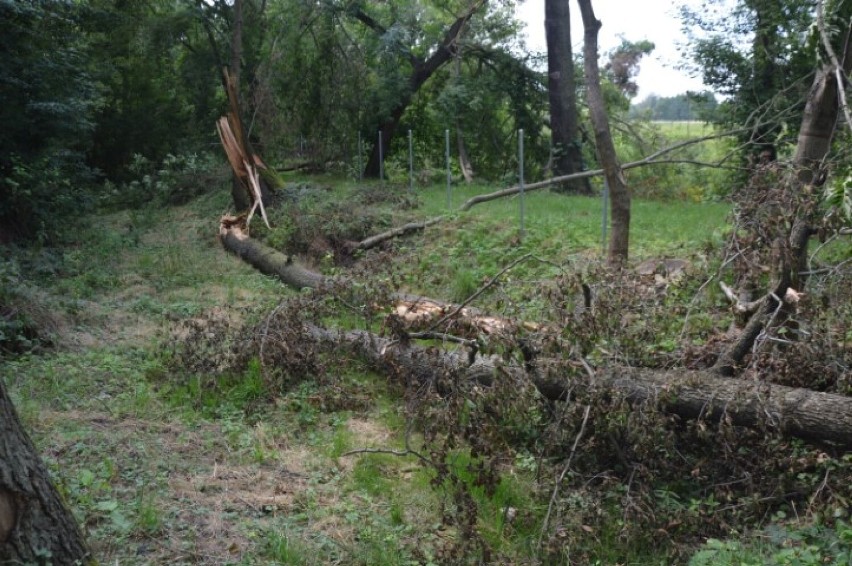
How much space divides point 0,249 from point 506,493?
31.3 feet

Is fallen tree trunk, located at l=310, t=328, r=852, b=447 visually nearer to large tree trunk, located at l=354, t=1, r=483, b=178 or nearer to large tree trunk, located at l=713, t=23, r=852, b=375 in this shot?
large tree trunk, located at l=713, t=23, r=852, b=375

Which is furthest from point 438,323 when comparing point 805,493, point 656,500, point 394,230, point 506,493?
point 394,230

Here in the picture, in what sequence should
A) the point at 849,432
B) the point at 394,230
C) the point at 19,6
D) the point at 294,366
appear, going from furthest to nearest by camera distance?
the point at 394,230 < the point at 19,6 < the point at 294,366 < the point at 849,432

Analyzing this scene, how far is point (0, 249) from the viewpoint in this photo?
11805 mm

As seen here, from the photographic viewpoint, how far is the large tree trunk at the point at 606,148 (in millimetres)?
9484

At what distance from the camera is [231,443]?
615 centimetres

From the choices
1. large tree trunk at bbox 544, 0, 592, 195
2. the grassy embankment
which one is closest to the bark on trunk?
large tree trunk at bbox 544, 0, 592, 195

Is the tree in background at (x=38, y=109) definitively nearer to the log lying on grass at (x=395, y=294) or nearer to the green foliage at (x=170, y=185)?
the log lying on grass at (x=395, y=294)

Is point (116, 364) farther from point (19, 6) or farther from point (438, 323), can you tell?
point (19, 6)

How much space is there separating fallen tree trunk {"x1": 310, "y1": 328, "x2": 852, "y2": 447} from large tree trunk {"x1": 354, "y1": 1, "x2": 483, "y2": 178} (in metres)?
16.6

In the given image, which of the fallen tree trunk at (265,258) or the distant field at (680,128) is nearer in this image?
the fallen tree trunk at (265,258)

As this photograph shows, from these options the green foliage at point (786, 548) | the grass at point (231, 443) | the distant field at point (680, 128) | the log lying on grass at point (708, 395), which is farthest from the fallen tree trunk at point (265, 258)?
the distant field at point (680, 128)

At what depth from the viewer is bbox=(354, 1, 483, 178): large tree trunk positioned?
21.7 metres

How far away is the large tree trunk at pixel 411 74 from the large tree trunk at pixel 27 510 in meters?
18.6
